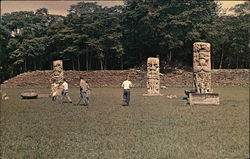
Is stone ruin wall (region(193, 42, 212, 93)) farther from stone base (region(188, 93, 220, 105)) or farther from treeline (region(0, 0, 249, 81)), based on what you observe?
treeline (region(0, 0, 249, 81))

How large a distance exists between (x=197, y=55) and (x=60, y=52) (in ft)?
20.8

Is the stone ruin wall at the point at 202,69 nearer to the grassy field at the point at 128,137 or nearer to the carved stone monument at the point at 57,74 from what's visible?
the grassy field at the point at 128,137

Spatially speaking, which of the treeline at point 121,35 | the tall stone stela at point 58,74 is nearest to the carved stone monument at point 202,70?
the treeline at point 121,35

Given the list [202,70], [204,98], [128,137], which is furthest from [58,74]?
[128,137]

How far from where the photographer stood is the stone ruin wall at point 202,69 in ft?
55.1

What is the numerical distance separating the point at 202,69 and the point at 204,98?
184 centimetres

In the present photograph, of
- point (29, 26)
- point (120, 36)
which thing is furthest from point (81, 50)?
point (29, 26)

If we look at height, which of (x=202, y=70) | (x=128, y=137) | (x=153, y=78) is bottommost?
(x=128, y=137)

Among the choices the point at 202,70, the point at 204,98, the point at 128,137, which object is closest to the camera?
the point at 128,137

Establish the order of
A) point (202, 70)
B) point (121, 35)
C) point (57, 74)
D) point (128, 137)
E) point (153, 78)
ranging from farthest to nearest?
point (153, 78), point (57, 74), point (202, 70), point (121, 35), point (128, 137)

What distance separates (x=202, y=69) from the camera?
17016 mm

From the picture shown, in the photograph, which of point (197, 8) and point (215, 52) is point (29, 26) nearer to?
point (197, 8)

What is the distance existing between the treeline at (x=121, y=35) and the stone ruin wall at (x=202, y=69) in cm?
320

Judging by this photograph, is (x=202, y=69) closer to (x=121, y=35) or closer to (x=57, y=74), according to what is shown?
(x=121, y=35)
